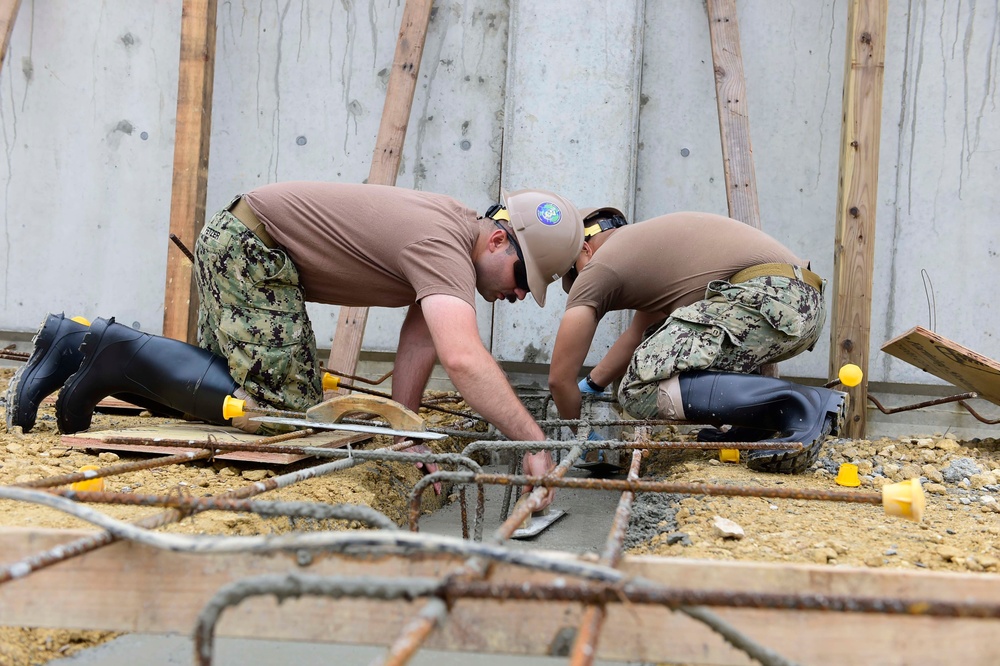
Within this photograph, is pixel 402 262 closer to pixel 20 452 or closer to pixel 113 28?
pixel 20 452

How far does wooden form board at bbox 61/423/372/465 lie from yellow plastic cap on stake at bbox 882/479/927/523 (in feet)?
5.44

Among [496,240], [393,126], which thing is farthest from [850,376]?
[393,126]

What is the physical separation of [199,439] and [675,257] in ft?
6.09

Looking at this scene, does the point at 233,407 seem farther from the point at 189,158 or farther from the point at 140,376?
the point at 189,158

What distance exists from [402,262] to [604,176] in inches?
75.6

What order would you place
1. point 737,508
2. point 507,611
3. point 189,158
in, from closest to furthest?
point 507,611, point 737,508, point 189,158

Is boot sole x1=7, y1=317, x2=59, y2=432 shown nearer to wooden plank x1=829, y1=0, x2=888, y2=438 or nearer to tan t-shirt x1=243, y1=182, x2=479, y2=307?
tan t-shirt x1=243, y1=182, x2=479, y2=307

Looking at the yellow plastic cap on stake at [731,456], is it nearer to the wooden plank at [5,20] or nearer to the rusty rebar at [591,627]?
the rusty rebar at [591,627]

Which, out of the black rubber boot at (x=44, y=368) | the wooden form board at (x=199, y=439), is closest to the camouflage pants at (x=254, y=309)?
the wooden form board at (x=199, y=439)

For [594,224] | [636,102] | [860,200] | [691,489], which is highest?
[636,102]

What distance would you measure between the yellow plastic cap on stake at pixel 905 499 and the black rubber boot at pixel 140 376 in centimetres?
223

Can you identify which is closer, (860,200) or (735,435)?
(735,435)

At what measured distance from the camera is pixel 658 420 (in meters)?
3.10

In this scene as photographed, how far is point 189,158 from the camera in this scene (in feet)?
13.8
